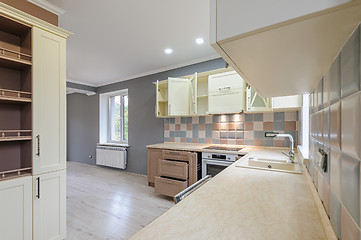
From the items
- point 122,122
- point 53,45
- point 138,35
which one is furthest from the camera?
point 122,122

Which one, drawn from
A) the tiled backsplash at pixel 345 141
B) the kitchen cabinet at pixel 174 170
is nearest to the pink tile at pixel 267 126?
the kitchen cabinet at pixel 174 170

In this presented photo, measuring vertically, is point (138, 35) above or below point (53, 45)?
A: above

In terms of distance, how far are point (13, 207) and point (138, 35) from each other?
2.43 meters

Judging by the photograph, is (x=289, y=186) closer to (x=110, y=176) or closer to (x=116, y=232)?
(x=116, y=232)

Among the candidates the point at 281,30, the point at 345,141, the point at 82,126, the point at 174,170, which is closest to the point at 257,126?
the point at 174,170

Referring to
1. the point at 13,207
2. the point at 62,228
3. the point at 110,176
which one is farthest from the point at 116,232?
the point at 110,176

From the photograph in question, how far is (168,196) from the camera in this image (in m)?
3.06

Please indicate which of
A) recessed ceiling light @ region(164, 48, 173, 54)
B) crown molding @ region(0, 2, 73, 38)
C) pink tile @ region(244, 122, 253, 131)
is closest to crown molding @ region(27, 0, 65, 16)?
crown molding @ region(0, 2, 73, 38)

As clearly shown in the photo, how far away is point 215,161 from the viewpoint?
2.60m

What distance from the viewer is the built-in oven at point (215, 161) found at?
98.3 inches

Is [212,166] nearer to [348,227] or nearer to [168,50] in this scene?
[168,50]

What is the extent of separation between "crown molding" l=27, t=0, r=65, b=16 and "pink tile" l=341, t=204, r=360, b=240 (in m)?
2.77

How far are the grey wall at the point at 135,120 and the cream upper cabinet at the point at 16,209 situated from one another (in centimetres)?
265

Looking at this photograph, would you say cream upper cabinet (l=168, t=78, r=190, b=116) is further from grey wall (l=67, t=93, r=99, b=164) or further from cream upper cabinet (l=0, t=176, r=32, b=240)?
grey wall (l=67, t=93, r=99, b=164)
